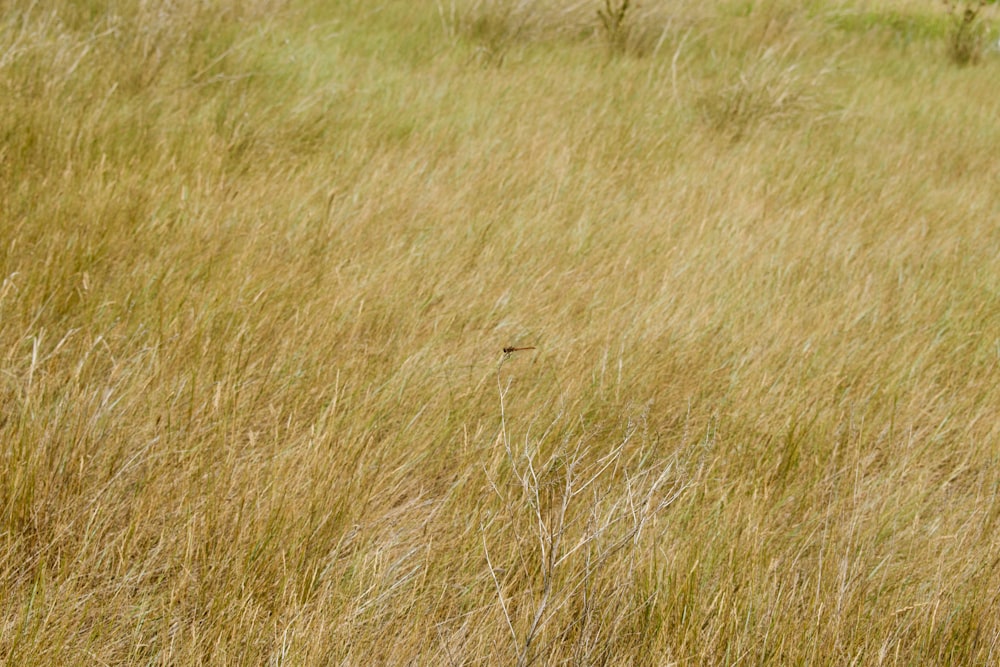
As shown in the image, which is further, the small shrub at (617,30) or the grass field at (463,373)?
the small shrub at (617,30)

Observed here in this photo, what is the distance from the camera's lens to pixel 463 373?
1544mm

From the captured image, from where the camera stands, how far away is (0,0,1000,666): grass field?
3.44 feet

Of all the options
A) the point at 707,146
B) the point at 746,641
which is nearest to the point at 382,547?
the point at 746,641

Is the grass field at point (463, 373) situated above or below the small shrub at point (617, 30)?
below

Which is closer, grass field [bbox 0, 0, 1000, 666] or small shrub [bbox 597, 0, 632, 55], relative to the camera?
grass field [bbox 0, 0, 1000, 666]

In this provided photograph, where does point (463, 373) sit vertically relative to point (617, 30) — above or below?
below

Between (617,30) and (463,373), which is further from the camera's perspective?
(617,30)

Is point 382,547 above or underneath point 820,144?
underneath

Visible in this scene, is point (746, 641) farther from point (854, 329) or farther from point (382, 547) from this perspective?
point (854, 329)

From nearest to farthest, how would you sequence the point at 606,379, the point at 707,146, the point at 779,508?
the point at 779,508 < the point at 606,379 < the point at 707,146

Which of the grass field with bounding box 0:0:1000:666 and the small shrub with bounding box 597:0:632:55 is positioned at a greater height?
the small shrub with bounding box 597:0:632:55

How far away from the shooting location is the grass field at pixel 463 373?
3.44ft

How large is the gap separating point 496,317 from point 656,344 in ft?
1.11

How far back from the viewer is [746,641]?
40.5 inches
